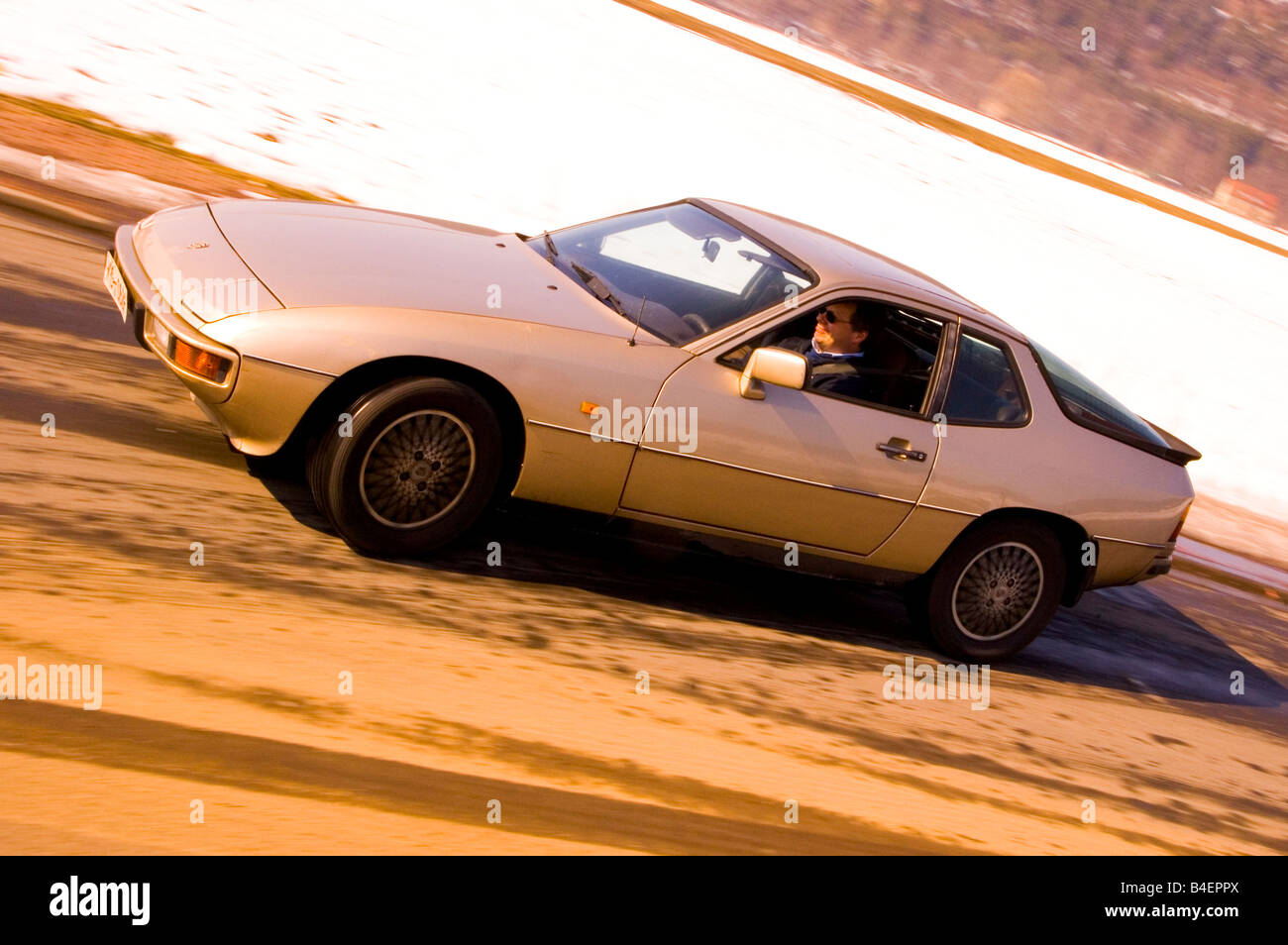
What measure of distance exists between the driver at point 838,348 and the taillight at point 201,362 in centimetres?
229

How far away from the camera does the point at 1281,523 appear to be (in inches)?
426

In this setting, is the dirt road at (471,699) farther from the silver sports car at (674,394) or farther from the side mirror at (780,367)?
the side mirror at (780,367)

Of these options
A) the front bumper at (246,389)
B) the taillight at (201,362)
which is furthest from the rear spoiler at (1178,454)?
the taillight at (201,362)

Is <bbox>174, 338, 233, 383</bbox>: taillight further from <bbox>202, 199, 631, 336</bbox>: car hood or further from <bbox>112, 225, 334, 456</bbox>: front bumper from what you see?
<bbox>202, 199, 631, 336</bbox>: car hood

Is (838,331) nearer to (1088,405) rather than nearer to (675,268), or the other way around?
(675,268)

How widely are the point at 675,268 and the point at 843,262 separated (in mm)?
768

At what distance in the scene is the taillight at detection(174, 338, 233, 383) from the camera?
422cm

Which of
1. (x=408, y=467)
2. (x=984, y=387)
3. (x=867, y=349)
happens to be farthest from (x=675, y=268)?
(x=408, y=467)

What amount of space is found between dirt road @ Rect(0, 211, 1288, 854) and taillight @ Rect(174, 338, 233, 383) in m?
0.63

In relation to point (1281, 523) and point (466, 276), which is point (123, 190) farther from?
point (1281, 523)

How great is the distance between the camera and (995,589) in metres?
5.80

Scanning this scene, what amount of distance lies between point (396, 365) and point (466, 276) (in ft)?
2.20

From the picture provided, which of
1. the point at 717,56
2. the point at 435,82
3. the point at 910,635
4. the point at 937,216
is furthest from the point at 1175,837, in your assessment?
the point at 717,56

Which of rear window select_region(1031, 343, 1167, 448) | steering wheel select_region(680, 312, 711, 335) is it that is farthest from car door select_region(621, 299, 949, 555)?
rear window select_region(1031, 343, 1167, 448)
